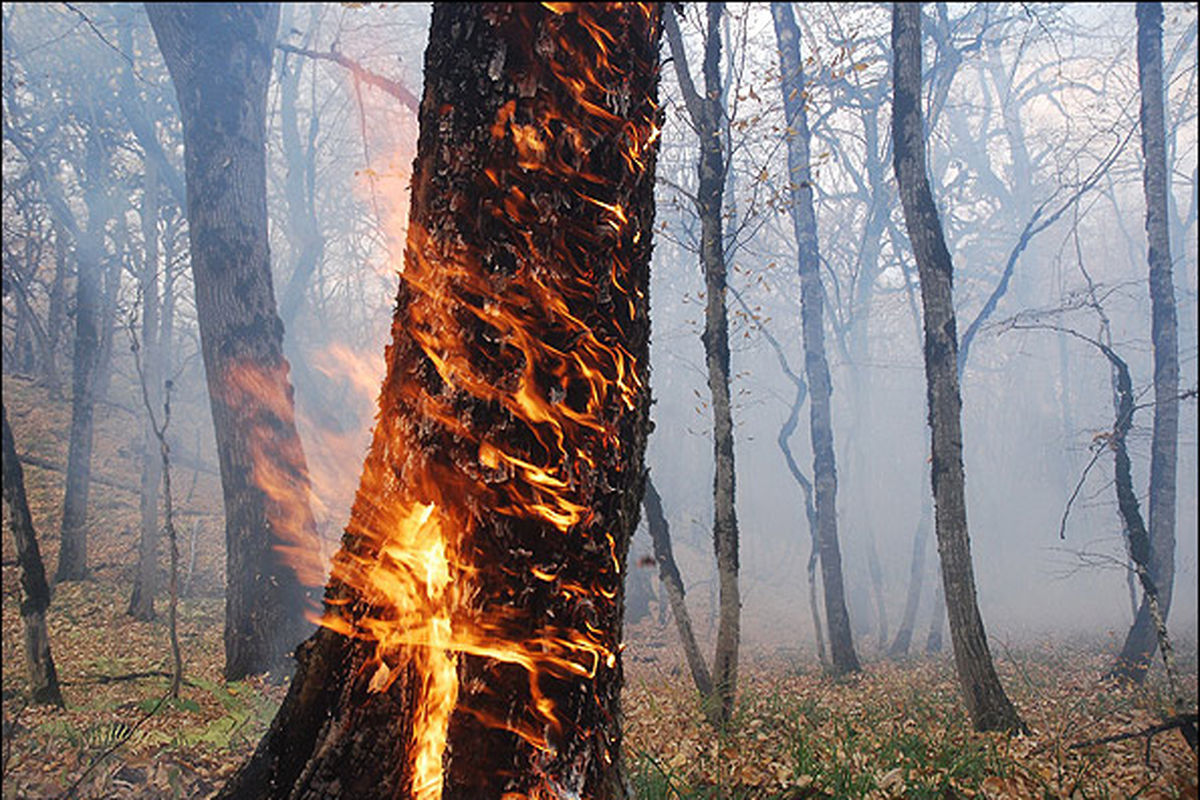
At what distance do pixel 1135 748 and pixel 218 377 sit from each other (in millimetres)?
8905

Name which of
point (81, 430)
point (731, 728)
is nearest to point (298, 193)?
point (81, 430)

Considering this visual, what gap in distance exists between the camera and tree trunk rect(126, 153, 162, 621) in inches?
401

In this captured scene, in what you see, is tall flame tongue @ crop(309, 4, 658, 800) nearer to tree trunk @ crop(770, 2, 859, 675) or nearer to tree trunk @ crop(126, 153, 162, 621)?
tree trunk @ crop(126, 153, 162, 621)

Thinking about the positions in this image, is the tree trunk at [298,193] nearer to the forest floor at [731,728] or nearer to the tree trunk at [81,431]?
the tree trunk at [81,431]

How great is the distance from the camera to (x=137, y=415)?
19.9 meters

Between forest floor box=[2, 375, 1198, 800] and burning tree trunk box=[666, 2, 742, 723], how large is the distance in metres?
0.52

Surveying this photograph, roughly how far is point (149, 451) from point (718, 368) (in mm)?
11784

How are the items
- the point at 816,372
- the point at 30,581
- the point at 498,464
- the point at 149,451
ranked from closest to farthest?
the point at 498,464 < the point at 30,581 < the point at 816,372 < the point at 149,451

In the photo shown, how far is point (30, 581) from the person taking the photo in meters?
4.77

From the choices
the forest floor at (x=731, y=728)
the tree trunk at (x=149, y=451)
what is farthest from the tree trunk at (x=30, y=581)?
the tree trunk at (x=149, y=451)

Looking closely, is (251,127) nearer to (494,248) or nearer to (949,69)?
(494,248)

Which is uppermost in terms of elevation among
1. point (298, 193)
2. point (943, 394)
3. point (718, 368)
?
point (298, 193)

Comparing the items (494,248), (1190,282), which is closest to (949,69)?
(494,248)

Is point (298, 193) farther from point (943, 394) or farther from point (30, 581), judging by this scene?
point (943, 394)
